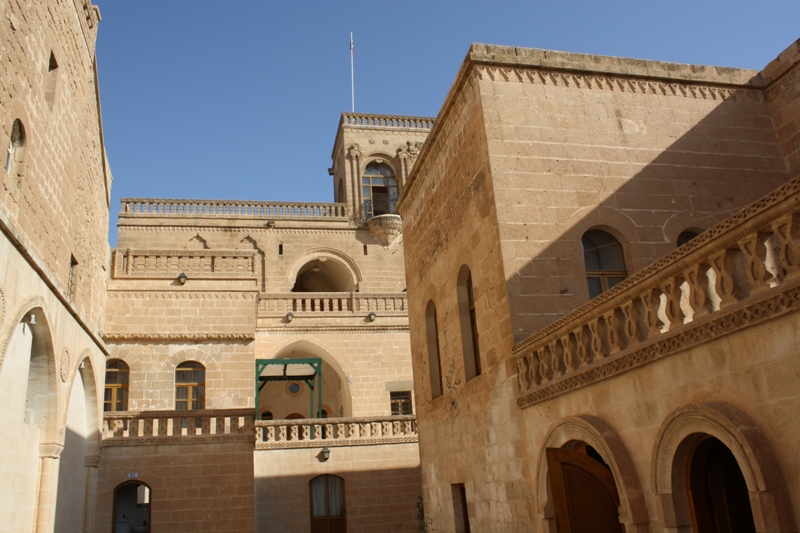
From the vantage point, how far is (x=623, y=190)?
8.98 metres

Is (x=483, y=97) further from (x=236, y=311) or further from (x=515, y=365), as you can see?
(x=236, y=311)

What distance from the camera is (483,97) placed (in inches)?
352

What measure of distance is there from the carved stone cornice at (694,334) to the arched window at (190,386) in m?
11.4

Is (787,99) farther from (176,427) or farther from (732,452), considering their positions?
(176,427)

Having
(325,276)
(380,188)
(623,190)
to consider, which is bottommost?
(623,190)

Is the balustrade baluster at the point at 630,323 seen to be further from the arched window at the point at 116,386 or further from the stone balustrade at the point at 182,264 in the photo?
the arched window at the point at 116,386

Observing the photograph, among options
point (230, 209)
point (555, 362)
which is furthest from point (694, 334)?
point (230, 209)

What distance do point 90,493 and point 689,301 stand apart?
12499 millimetres

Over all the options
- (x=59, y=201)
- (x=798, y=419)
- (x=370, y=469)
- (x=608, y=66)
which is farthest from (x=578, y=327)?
(x=370, y=469)

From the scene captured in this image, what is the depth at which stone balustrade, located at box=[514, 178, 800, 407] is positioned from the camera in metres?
4.25

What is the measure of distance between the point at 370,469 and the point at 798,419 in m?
13.0

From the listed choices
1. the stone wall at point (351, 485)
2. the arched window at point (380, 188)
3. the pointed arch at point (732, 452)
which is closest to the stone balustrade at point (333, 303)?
the stone wall at point (351, 485)

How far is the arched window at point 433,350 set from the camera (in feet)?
37.3

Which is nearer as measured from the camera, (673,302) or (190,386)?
(673,302)
